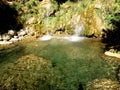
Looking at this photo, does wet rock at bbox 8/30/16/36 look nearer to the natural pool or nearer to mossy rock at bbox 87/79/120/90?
the natural pool

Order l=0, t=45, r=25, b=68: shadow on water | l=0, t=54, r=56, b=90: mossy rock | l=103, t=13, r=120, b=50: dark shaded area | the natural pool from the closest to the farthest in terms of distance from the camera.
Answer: l=0, t=54, r=56, b=90: mossy rock, the natural pool, l=0, t=45, r=25, b=68: shadow on water, l=103, t=13, r=120, b=50: dark shaded area

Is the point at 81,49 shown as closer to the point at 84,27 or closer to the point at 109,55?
the point at 109,55

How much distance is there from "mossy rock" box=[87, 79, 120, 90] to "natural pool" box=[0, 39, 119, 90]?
44 centimetres

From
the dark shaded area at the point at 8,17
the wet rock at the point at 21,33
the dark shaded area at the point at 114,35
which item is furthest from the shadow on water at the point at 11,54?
the dark shaded area at the point at 114,35

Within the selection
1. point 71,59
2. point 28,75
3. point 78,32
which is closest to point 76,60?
point 71,59

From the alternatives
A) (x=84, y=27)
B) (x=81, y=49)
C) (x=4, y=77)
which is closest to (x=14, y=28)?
(x=84, y=27)

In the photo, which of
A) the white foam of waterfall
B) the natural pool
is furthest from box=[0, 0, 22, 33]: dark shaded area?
the white foam of waterfall

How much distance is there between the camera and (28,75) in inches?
710

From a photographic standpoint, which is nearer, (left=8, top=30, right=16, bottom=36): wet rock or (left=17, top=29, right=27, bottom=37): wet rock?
(left=8, top=30, right=16, bottom=36): wet rock

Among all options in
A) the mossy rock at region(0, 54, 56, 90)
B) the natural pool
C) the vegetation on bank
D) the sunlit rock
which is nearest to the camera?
the mossy rock at region(0, 54, 56, 90)

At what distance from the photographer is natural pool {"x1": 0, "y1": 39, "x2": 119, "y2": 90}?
56.6ft

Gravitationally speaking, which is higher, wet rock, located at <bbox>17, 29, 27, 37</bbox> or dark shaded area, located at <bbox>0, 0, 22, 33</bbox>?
dark shaded area, located at <bbox>0, 0, 22, 33</bbox>

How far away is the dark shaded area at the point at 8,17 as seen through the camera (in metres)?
29.8

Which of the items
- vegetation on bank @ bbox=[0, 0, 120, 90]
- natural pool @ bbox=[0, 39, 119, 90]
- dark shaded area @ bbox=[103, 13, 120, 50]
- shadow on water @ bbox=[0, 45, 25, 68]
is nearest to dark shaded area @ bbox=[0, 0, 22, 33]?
vegetation on bank @ bbox=[0, 0, 120, 90]
